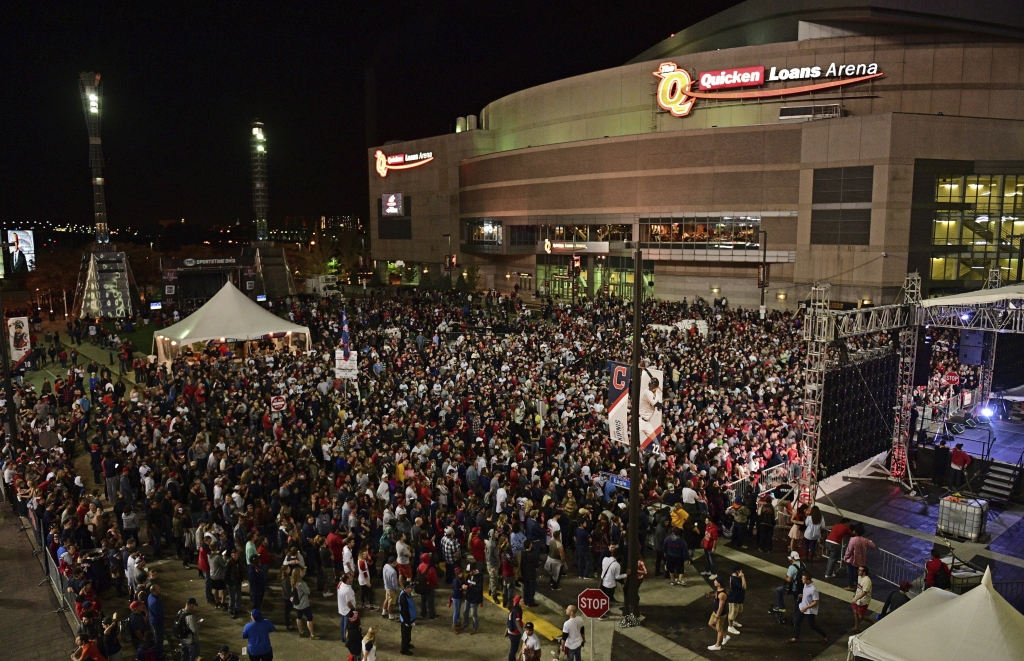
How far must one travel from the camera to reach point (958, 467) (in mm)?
17484

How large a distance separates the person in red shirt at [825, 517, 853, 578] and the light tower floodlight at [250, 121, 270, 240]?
5746 cm

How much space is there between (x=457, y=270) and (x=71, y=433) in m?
53.9

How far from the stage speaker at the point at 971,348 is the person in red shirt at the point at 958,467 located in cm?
1028

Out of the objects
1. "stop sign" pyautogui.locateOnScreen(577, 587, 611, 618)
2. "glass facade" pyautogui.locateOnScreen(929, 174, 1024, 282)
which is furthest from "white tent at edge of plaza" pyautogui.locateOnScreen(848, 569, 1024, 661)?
"glass facade" pyautogui.locateOnScreen(929, 174, 1024, 282)

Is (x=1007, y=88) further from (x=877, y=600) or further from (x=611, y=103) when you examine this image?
(x=877, y=600)

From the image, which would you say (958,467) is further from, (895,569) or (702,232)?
(702,232)

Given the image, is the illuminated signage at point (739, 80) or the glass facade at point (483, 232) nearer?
the illuminated signage at point (739, 80)

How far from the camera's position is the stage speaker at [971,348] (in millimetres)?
26016

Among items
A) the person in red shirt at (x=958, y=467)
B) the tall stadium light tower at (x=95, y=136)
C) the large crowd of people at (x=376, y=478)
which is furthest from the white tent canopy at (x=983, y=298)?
the tall stadium light tower at (x=95, y=136)

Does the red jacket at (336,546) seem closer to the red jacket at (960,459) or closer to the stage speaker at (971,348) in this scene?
the red jacket at (960,459)

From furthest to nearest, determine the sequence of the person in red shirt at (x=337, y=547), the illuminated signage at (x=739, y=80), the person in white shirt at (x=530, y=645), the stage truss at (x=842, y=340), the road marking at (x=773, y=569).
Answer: the illuminated signage at (x=739, y=80) → the stage truss at (x=842, y=340) → the road marking at (x=773, y=569) → the person in red shirt at (x=337, y=547) → the person in white shirt at (x=530, y=645)

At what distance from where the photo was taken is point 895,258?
42.5 meters

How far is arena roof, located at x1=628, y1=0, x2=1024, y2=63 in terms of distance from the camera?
42.8 meters

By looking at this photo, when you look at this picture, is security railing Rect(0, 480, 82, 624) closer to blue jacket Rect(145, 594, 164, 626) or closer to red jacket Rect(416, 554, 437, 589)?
blue jacket Rect(145, 594, 164, 626)
